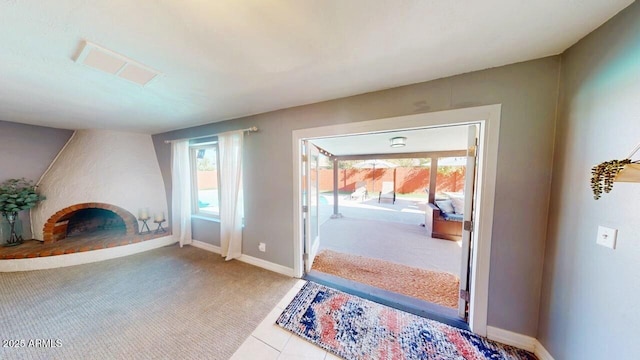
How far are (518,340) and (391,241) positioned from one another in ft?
7.10

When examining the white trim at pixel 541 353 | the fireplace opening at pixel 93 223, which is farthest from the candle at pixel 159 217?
the white trim at pixel 541 353

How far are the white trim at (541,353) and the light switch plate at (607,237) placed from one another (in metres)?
0.96

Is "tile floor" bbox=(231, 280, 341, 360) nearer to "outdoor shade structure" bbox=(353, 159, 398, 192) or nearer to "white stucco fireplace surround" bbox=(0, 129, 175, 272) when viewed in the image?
"white stucco fireplace surround" bbox=(0, 129, 175, 272)

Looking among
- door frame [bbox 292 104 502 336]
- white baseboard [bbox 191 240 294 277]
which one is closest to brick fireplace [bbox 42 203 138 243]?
white baseboard [bbox 191 240 294 277]

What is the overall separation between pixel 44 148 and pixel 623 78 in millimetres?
6276

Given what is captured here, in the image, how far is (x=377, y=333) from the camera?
153 centimetres

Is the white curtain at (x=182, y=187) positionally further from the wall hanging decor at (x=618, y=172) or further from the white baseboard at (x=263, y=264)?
the wall hanging decor at (x=618, y=172)

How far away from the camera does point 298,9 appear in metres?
0.87

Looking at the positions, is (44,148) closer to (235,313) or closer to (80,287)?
(80,287)

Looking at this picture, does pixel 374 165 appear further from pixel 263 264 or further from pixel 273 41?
pixel 273 41

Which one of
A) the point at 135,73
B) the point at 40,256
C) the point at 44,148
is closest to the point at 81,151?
the point at 44,148

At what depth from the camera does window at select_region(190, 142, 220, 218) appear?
3219mm

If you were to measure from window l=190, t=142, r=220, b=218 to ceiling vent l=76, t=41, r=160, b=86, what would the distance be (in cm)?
183

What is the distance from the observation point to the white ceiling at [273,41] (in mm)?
859
